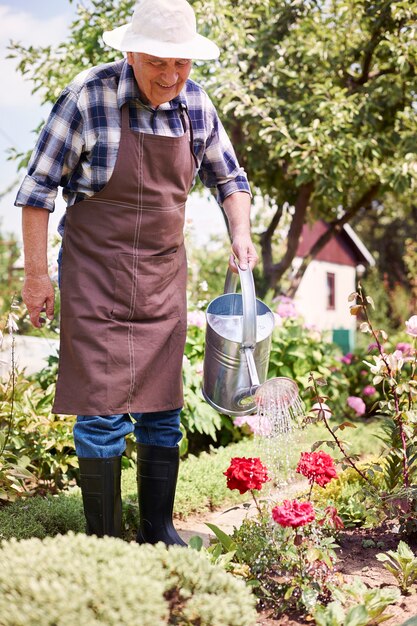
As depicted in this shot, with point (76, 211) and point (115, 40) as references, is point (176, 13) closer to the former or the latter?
point (115, 40)

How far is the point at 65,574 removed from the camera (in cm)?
150

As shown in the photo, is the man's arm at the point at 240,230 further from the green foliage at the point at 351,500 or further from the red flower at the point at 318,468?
the green foliage at the point at 351,500

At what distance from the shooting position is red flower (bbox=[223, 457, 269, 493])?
7.33 feet

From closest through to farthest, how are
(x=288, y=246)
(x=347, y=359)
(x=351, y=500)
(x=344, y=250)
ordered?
(x=351, y=500)
(x=347, y=359)
(x=288, y=246)
(x=344, y=250)

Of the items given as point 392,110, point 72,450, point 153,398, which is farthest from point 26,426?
point 392,110

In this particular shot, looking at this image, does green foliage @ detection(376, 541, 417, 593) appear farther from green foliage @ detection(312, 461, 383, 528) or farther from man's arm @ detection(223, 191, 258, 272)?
man's arm @ detection(223, 191, 258, 272)

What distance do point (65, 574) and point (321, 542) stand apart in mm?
893

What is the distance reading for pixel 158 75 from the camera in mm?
2160

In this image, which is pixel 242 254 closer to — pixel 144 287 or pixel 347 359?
pixel 144 287

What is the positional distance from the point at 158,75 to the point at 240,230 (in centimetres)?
59

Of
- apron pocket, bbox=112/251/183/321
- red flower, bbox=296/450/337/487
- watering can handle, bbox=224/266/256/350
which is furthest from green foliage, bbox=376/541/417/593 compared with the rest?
apron pocket, bbox=112/251/183/321

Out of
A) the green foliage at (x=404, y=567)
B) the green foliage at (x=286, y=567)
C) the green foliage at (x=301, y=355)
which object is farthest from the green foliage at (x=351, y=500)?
the green foliage at (x=301, y=355)

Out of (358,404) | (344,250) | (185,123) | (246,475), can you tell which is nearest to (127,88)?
(185,123)

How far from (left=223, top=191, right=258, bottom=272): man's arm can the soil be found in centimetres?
76
